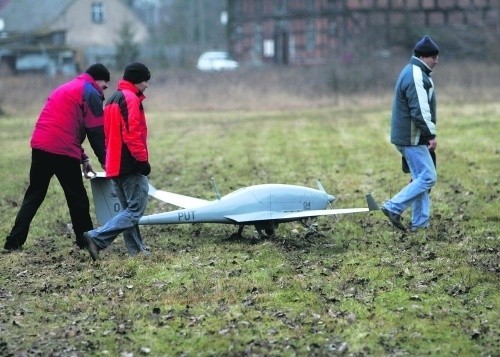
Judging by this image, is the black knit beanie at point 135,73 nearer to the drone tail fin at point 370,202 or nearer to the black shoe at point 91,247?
the black shoe at point 91,247

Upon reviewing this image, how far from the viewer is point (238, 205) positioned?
39.5 ft

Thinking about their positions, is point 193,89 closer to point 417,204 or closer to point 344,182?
point 344,182

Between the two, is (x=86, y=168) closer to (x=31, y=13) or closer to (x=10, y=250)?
(x=10, y=250)

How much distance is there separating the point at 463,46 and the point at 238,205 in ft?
167

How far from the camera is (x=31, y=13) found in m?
82.8

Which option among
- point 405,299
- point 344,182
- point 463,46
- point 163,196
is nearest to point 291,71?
point 463,46

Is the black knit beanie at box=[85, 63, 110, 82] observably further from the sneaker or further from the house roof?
the house roof

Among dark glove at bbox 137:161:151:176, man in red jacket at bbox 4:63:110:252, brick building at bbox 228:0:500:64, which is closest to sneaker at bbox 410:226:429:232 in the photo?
dark glove at bbox 137:161:151:176

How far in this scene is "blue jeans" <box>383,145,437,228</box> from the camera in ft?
41.9

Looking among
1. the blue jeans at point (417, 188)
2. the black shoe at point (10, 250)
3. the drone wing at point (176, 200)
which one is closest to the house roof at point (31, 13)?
the drone wing at point (176, 200)

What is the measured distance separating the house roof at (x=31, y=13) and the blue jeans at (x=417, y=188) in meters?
68.5

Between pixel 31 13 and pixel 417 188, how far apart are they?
73384 millimetres

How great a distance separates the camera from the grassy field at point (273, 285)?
825 centimetres

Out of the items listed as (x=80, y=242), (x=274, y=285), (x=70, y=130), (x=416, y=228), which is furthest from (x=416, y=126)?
(x=80, y=242)
